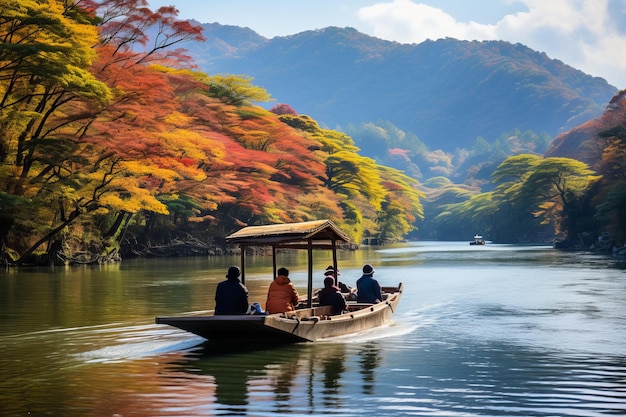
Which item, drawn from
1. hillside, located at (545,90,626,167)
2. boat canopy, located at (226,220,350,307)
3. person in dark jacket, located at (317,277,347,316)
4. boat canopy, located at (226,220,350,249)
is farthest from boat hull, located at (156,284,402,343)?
hillside, located at (545,90,626,167)

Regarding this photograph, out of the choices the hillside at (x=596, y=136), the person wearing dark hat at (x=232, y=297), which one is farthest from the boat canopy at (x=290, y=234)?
the hillside at (x=596, y=136)

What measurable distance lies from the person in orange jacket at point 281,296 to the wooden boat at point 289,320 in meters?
0.30

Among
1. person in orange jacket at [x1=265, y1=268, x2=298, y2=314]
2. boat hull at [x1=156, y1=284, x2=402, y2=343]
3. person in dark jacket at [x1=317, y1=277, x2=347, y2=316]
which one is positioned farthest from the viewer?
person in dark jacket at [x1=317, y1=277, x2=347, y2=316]

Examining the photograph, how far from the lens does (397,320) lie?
827 inches

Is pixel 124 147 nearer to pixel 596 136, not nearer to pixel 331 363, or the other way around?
pixel 331 363

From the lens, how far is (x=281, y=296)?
16.5 metres

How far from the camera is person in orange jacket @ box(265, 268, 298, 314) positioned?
16.4m

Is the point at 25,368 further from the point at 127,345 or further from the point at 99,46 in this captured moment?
the point at 99,46

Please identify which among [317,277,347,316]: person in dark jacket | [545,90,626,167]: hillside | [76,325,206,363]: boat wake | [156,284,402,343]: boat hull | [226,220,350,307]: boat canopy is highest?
[545,90,626,167]: hillside

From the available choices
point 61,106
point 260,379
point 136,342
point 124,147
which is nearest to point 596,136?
point 124,147

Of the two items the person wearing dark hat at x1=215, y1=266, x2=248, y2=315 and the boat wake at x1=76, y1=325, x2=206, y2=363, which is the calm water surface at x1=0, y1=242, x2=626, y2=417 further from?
the person wearing dark hat at x1=215, y1=266, x2=248, y2=315

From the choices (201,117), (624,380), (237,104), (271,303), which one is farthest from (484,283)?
(237,104)

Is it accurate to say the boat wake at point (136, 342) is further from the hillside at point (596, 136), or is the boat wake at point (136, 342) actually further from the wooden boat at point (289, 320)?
the hillside at point (596, 136)

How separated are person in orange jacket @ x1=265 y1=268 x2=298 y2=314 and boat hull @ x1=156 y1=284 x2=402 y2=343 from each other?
0.31 m
